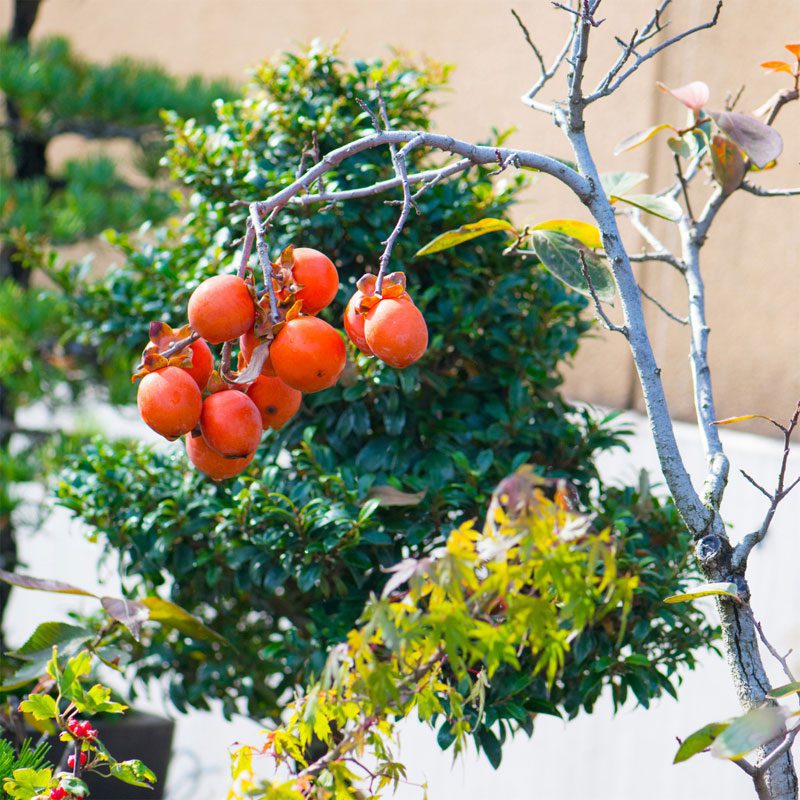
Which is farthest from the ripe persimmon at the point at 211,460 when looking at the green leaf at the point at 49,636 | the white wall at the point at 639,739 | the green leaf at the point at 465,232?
the white wall at the point at 639,739

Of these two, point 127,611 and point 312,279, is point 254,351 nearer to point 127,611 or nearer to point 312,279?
point 312,279

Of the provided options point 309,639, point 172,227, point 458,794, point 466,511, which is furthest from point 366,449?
point 458,794

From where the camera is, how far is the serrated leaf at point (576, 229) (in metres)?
0.93

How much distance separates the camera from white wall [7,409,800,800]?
1.88m

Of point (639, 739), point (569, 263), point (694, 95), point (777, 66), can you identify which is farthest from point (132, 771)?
point (639, 739)

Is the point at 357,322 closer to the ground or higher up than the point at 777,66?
closer to the ground

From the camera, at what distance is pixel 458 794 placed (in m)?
2.16

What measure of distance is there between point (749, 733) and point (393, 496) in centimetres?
51

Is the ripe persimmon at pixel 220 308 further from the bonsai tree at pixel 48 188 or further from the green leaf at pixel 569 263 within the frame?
the bonsai tree at pixel 48 188

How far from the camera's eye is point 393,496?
109cm

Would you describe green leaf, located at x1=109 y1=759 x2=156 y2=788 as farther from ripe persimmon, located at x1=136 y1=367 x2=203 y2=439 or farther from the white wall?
the white wall

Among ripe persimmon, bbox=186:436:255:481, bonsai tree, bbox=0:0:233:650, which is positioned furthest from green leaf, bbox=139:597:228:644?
bonsai tree, bbox=0:0:233:650

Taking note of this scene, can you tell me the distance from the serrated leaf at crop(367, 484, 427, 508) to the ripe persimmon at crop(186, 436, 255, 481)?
356mm

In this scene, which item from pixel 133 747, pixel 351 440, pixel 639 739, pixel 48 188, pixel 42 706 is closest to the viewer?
pixel 42 706
